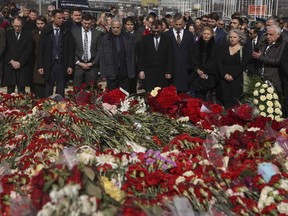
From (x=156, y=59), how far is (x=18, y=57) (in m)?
2.49

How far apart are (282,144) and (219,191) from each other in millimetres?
1082

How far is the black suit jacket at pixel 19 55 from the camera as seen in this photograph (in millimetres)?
9648

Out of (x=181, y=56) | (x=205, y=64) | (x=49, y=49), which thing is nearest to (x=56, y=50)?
(x=49, y=49)

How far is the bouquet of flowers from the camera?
6.70m

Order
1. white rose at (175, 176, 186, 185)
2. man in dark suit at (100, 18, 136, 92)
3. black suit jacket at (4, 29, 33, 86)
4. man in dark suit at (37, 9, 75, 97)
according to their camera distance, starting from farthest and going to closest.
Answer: black suit jacket at (4, 29, 33, 86)
man in dark suit at (100, 18, 136, 92)
man in dark suit at (37, 9, 75, 97)
white rose at (175, 176, 186, 185)

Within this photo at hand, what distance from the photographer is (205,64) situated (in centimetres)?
873

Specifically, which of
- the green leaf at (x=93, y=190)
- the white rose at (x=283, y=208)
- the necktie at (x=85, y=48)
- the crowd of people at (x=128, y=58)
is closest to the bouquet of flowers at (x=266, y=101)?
the crowd of people at (x=128, y=58)

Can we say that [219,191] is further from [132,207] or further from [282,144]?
[282,144]

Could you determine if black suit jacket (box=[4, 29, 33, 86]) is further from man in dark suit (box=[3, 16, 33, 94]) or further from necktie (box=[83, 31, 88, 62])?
necktie (box=[83, 31, 88, 62])

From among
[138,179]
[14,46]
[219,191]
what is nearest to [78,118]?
[138,179]

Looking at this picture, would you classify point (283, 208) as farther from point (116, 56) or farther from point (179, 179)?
point (116, 56)

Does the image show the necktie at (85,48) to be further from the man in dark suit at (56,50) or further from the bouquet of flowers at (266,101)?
the bouquet of flowers at (266,101)

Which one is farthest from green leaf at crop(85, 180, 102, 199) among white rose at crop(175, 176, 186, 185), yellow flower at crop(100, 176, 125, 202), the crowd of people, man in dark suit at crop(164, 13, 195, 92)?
man in dark suit at crop(164, 13, 195, 92)

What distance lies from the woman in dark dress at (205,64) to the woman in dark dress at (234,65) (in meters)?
0.31
